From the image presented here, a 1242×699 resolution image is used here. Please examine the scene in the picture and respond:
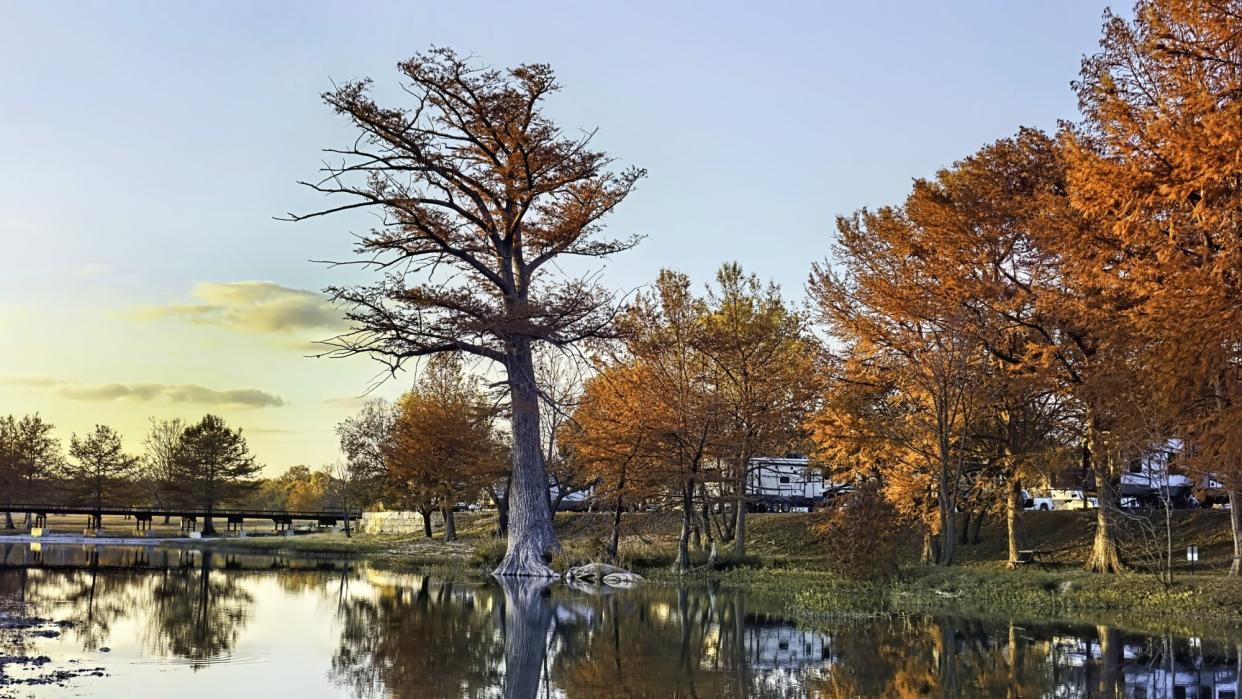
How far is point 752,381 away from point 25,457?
74032 mm

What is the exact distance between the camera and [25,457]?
8725cm

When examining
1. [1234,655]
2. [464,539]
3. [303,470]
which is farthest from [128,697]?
[303,470]

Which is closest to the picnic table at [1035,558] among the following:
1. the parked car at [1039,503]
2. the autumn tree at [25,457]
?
the parked car at [1039,503]

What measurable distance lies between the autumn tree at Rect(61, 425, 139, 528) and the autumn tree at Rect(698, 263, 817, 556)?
64024 mm

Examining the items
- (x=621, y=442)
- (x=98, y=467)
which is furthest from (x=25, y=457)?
(x=621, y=442)

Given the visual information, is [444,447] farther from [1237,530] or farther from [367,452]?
[1237,530]

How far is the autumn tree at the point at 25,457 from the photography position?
85.4m

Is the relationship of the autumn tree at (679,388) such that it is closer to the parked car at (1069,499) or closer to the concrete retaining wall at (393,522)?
the parked car at (1069,499)

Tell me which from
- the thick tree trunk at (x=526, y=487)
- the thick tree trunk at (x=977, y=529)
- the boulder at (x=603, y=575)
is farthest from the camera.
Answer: the thick tree trunk at (x=977, y=529)

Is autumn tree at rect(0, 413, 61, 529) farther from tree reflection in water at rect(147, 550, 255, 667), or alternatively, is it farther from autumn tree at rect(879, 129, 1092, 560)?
autumn tree at rect(879, 129, 1092, 560)

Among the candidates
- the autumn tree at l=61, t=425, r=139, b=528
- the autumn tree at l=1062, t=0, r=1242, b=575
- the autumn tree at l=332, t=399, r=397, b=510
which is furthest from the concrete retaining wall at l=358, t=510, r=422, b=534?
the autumn tree at l=1062, t=0, r=1242, b=575

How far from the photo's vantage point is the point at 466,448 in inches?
1891

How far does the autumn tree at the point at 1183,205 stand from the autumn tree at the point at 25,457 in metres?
84.3

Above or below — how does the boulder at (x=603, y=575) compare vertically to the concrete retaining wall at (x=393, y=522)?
above
